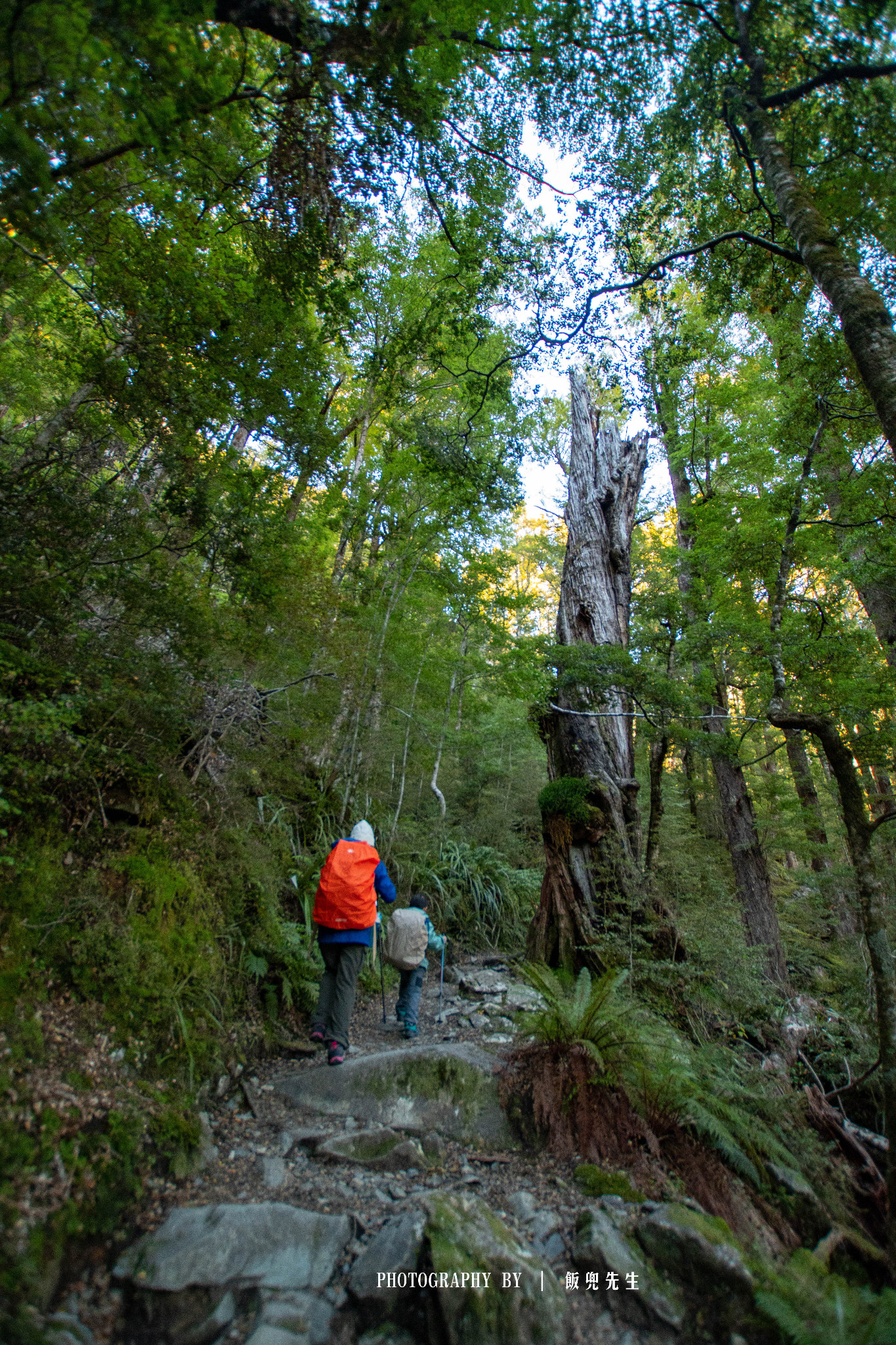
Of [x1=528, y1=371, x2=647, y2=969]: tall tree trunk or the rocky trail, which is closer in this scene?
the rocky trail

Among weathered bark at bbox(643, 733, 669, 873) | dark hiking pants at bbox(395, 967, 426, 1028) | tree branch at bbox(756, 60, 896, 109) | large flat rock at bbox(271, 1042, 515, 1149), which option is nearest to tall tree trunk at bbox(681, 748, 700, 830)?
weathered bark at bbox(643, 733, 669, 873)

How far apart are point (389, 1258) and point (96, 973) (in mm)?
1963

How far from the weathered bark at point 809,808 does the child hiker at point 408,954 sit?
736 centimetres

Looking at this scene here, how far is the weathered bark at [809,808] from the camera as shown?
956 centimetres

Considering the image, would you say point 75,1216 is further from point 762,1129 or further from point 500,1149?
point 762,1129

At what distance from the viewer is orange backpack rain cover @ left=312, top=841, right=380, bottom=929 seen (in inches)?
172

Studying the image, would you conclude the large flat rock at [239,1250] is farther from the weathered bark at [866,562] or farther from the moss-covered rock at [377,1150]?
the weathered bark at [866,562]

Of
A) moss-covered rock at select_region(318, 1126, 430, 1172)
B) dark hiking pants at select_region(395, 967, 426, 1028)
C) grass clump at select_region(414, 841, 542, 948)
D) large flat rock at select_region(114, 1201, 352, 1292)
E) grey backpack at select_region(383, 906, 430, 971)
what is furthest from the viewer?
grass clump at select_region(414, 841, 542, 948)

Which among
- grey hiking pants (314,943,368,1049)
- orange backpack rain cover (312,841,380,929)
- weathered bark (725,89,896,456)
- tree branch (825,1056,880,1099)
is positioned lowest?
tree branch (825,1056,880,1099)

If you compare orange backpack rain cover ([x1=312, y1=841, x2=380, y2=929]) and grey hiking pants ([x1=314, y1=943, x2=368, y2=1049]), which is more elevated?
orange backpack rain cover ([x1=312, y1=841, x2=380, y2=929])

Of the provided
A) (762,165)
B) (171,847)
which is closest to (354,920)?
(171,847)

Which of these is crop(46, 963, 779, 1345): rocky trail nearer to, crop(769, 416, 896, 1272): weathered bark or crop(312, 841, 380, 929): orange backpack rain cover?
crop(769, 416, 896, 1272): weathered bark

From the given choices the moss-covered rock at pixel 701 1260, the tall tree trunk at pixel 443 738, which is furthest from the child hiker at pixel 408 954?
the tall tree trunk at pixel 443 738

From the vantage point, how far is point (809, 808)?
968 centimetres
